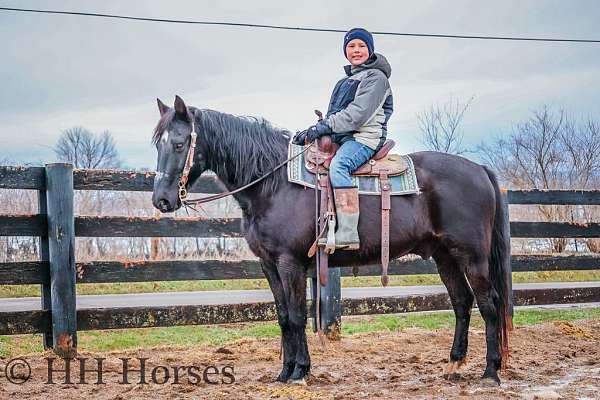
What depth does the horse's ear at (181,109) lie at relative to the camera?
201 inches

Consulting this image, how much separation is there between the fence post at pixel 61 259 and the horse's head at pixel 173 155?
4.87 feet

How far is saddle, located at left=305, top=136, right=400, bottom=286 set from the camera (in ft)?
17.1

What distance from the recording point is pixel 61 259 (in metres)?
6.12

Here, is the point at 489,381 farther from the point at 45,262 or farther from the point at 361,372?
the point at 45,262

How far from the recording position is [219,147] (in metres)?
5.38

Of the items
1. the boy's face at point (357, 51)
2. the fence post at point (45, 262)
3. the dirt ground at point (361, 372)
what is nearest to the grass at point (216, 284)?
the fence post at point (45, 262)

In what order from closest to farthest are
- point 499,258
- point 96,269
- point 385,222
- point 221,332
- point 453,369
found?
point 385,222
point 453,369
point 499,258
point 96,269
point 221,332

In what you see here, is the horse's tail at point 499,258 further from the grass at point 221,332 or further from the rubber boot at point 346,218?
the grass at point 221,332

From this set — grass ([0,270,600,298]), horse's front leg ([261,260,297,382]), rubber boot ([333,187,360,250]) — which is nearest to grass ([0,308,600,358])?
horse's front leg ([261,260,297,382])

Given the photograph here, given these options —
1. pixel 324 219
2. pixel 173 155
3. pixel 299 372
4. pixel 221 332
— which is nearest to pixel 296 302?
pixel 299 372

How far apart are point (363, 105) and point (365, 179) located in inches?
24.2

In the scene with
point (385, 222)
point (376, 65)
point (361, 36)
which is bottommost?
point (385, 222)

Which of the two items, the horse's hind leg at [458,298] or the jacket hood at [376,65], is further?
the horse's hind leg at [458,298]

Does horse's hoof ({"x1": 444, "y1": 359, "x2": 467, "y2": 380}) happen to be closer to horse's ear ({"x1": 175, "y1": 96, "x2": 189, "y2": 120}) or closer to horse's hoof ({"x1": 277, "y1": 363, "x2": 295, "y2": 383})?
horse's hoof ({"x1": 277, "y1": 363, "x2": 295, "y2": 383})
